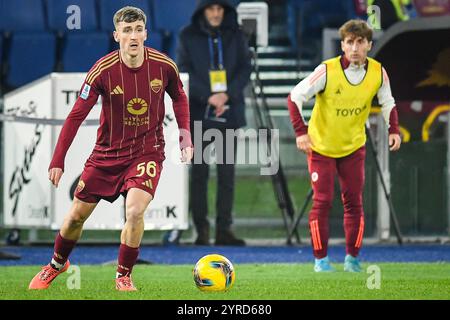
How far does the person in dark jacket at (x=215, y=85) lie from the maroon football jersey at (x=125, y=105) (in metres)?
4.83

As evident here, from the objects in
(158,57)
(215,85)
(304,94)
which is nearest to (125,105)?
(158,57)

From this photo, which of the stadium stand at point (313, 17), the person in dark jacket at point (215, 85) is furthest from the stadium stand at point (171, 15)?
the person in dark jacket at point (215, 85)

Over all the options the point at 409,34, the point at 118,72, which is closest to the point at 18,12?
the point at 409,34

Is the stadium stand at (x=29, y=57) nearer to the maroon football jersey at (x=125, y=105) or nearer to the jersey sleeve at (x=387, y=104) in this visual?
the jersey sleeve at (x=387, y=104)

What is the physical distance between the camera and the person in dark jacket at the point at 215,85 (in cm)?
1246

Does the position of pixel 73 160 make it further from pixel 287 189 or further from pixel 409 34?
pixel 409 34

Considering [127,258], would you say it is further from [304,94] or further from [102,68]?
[304,94]

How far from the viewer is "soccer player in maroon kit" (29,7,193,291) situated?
7.39 metres

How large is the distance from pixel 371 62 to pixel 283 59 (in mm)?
5987

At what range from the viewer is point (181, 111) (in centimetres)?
773

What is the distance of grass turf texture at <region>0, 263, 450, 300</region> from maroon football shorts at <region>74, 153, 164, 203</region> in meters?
0.59

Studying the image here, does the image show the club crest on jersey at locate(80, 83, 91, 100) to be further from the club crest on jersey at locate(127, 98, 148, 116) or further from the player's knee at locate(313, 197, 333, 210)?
the player's knee at locate(313, 197, 333, 210)

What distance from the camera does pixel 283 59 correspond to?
15281 millimetres

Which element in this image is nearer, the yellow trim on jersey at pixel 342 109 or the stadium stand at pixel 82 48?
the yellow trim on jersey at pixel 342 109
